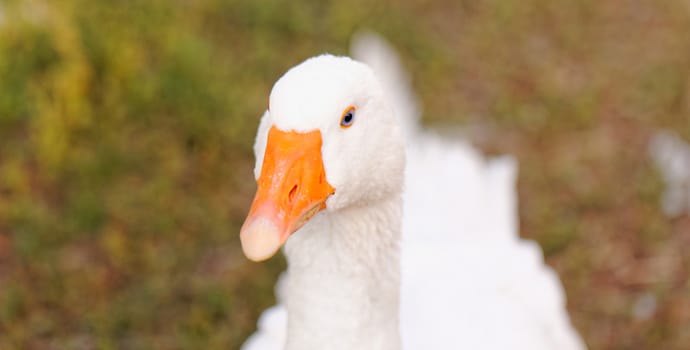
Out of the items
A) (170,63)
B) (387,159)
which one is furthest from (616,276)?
(170,63)

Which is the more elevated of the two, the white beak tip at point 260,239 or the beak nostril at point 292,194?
the beak nostril at point 292,194

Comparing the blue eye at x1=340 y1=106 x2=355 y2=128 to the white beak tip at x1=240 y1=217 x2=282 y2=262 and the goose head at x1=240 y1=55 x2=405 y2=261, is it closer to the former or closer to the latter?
the goose head at x1=240 y1=55 x2=405 y2=261

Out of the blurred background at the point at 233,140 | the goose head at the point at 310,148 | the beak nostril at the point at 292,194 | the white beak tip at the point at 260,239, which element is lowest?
the white beak tip at the point at 260,239

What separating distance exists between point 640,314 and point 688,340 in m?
0.21

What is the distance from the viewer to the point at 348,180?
174 cm

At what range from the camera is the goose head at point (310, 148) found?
161cm

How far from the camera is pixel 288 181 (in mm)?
1641

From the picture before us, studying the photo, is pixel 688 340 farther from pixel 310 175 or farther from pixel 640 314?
pixel 310 175

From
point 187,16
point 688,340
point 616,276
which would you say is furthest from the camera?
point 187,16

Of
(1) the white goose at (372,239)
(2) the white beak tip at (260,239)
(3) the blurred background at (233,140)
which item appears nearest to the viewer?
(2) the white beak tip at (260,239)

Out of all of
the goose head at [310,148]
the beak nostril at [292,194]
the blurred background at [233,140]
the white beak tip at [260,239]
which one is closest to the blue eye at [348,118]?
the goose head at [310,148]

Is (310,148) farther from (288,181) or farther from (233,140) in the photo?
(233,140)

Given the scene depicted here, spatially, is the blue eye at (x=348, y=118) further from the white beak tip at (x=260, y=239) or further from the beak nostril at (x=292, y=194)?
the white beak tip at (x=260, y=239)

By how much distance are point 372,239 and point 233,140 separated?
76.7 inches
